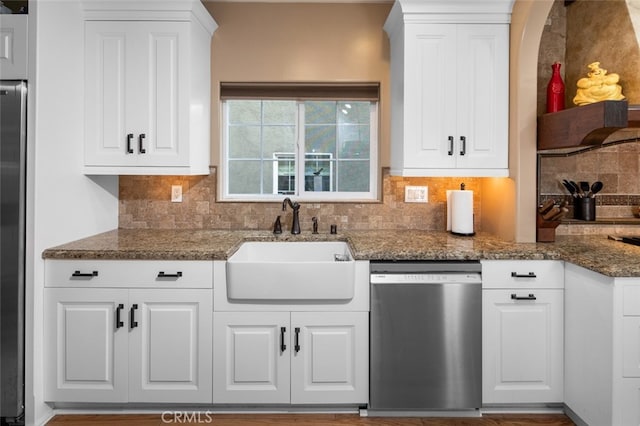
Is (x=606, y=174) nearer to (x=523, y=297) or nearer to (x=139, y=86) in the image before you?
(x=523, y=297)

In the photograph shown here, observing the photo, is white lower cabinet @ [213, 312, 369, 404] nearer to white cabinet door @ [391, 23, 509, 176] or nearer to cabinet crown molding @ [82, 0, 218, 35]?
white cabinet door @ [391, 23, 509, 176]

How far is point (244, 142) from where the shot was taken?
3.34 meters

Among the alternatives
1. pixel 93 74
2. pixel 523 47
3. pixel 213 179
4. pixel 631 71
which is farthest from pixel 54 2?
pixel 631 71

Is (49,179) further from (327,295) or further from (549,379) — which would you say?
(549,379)

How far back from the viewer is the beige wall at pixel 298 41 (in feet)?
10.3

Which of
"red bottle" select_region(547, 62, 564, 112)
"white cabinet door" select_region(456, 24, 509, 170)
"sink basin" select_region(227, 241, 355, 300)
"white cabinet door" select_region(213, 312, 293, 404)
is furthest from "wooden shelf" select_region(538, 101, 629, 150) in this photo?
"white cabinet door" select_region(213, 312, 293, 404)

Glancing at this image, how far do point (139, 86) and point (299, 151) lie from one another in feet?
3.70

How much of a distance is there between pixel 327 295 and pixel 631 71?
83.7 inches

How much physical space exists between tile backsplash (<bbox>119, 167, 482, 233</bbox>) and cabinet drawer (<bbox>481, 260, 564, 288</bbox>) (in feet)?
2.80

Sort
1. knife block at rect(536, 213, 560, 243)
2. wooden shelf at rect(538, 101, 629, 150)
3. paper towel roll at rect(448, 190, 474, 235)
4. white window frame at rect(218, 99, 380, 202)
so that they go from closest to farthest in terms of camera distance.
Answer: wooden shelf at rect(538, 101, 629, 150), knife block at rect(536, 213, 560, 243), paper towel roll at rect(448, 190, 474, 235), white window frame at rect(218, 99, 380, 202)

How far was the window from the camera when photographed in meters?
3.31

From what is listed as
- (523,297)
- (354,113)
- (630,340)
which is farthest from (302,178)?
(630,340)

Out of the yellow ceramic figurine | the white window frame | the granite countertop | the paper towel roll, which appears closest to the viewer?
the granite countertop

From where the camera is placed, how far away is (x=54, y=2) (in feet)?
7.82
